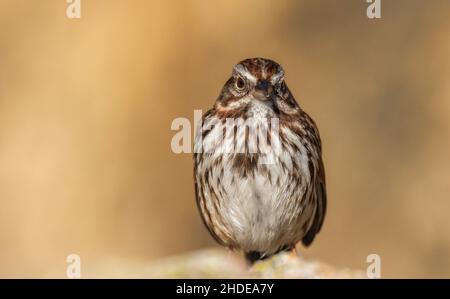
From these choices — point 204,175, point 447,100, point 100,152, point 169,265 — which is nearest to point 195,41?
point 100,152

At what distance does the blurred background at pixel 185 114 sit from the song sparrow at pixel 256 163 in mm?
2499

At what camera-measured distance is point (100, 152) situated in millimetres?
10961

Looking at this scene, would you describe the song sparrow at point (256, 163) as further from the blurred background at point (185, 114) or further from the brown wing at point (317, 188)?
the blurred background at point (185, 114)

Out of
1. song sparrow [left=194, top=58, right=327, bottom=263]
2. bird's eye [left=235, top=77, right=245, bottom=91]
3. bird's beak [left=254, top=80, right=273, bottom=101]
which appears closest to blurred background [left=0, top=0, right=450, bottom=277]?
song sparrow [left=194, top=58, right=327, bottom=263]

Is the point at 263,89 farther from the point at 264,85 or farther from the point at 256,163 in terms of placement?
the point at 256,163

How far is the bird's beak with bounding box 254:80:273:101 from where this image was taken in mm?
7805

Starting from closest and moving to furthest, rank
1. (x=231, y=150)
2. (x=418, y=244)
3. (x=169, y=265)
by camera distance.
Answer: (x=169, y=265) → (x=231, y=150) → (x=418, y=244)

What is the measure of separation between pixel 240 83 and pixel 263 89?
9.6 inches

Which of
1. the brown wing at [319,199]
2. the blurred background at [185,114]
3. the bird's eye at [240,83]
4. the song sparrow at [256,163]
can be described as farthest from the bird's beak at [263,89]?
the blurred background at [185,114]

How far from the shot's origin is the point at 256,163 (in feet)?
26.0

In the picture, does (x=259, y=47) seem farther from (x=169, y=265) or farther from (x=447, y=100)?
(x=169, y=265)

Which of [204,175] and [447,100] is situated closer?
[204,175]

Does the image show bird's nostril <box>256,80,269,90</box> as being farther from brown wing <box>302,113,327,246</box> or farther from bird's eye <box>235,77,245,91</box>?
brown wing <box>302,113,327,246</box>

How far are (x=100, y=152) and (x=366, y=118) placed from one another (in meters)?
2.67
